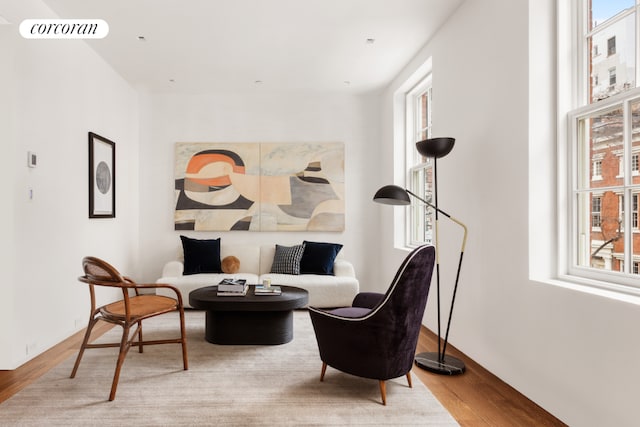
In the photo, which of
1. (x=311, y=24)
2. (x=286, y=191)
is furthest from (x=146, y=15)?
(x=286, y=191)

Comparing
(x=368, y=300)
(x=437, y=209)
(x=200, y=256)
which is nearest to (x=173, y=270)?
(x=200, y=256)

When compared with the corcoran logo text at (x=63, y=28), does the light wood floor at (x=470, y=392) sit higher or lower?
lower

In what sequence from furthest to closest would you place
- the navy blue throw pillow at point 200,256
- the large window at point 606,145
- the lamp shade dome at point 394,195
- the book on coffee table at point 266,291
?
the navy blue throw pillow at point 200,256 → the book on coffee table at point 266,291 → the lamp shade dome at point 394,195 → the large window at point 606,145

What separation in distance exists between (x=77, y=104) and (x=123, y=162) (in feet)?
4.28

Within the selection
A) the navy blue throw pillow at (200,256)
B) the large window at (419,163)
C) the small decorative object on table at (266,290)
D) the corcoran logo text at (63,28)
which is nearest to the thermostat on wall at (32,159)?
the corcoran logo text at (63,28)

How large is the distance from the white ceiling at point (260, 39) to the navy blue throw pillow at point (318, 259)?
2.20 metres

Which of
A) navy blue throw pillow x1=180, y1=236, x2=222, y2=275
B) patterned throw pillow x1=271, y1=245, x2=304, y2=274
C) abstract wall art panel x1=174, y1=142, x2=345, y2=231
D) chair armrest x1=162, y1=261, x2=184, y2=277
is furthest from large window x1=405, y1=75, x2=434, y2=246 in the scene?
chair armrest x1=162, y1=261, x2=184, y2=277

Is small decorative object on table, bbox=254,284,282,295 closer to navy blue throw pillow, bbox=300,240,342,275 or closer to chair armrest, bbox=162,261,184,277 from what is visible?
navy blue throw pillow, bbox=300,240,342,275

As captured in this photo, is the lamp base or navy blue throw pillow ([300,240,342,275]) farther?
navy blue throw pillow ([300,240,342,275])

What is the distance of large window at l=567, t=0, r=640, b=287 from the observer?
1954 mm

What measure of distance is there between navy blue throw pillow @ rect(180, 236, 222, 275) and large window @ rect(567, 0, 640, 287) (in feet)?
13.1

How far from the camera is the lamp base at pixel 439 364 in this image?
2842 mm

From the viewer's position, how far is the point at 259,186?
18.6ft

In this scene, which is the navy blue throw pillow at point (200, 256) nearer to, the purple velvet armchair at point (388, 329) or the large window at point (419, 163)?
the large window at point (419, 163)
